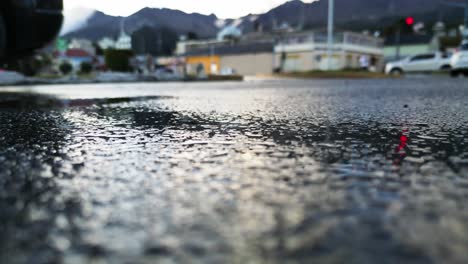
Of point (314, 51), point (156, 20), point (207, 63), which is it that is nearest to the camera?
point (156, 20)

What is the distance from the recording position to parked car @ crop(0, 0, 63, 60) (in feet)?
12.4

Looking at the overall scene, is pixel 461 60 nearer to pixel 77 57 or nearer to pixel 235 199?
pixel 235 199

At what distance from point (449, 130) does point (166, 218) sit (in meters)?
A: 1.53

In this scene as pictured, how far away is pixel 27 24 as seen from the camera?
392cm

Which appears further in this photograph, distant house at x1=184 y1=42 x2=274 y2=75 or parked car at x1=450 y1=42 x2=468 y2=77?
distant house at x1=184 y1=42 x2=274 y2=75

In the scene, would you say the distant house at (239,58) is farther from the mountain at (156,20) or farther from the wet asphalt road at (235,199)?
the wet asphalt road at (235,199)

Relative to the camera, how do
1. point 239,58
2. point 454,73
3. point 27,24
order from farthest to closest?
point 239,58 → point 454,73 → point 27,24

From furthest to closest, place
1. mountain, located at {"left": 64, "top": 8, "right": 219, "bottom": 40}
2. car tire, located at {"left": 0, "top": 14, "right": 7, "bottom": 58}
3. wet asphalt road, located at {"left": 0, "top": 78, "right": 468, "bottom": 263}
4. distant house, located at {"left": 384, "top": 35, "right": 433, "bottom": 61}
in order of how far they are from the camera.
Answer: distant house, located at {"left": 384, "top": 35, "right": 433, "bottom": 61} → car tire, located at {"left": 0, "top": 14, "right": 7, "bottom": 58} → mountain, located at {"left": 64, "top": 8, "right": 219, "bottom": 40} → wet asphalt road, located at {"left": 0, "top": 78, "right": 468, "bottom": 263}

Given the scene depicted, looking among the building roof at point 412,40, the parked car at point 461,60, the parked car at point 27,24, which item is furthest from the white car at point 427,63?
the building roof at point 412,40

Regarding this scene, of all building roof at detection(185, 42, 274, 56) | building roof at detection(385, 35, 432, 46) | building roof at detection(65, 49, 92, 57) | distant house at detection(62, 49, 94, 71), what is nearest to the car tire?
building roof at detection(185, 42, 274, 56)

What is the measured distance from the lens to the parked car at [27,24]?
3768 mm

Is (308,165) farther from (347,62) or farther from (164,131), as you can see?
(347,62)

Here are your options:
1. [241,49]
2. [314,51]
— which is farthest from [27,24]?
[241,49]

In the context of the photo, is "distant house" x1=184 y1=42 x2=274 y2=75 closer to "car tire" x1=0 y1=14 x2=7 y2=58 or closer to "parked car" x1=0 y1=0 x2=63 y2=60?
"parked car" x1=0 y1=0 x2=63 y2=60
